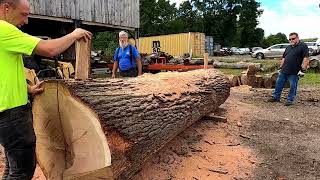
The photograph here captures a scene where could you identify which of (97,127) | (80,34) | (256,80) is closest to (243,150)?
(97,127)

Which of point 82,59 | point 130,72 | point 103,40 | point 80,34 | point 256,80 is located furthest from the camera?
point 103,40

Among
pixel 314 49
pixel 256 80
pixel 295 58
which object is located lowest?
pixel 256 80

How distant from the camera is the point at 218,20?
69125mm

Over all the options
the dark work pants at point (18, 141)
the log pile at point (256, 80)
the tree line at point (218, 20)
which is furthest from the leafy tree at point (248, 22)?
the dark work pants at point (18, 141)

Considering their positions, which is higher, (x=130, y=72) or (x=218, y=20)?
(x=218, y=20)

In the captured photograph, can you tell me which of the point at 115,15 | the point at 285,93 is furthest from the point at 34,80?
the point at 115,15

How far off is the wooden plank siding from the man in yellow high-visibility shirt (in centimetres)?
1167

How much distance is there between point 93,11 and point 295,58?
1036 cm

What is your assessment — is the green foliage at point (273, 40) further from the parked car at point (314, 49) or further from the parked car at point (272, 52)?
the parked car at point (272, 52)

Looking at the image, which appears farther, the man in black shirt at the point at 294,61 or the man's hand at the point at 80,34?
the man in black shirt at the point at 294,61

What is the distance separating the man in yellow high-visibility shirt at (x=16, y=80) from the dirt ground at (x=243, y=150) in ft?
5.03

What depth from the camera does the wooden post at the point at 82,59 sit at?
3413 millimetres

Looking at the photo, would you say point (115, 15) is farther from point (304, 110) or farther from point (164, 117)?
point (164, 117)

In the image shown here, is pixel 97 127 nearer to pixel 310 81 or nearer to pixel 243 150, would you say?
pixel 243 150
